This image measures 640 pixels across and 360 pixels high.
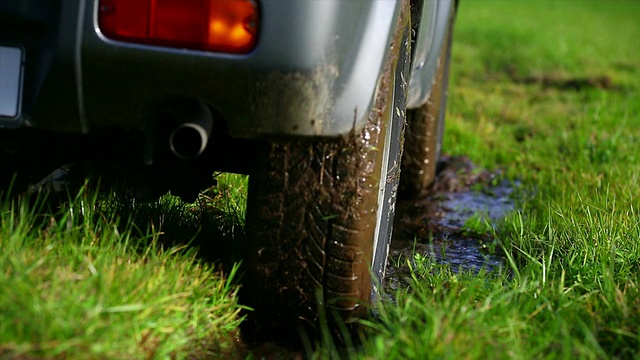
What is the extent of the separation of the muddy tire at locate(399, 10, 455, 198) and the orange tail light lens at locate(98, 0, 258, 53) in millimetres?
2057

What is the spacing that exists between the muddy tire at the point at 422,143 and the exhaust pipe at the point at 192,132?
2058 millimetres

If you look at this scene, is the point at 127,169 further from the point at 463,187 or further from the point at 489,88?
the point at 489,88

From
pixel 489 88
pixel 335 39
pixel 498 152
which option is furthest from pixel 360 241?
pixel 489 88

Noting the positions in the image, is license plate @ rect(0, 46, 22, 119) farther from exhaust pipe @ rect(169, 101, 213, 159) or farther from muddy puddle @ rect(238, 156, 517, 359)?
muddy puddle @ rect(238, 156, 517, 359)

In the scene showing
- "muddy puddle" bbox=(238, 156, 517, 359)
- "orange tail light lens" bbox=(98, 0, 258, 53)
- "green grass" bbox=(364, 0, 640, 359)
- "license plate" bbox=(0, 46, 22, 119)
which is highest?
"orange tail light lens" bbox=(98, 0, 258, 53)

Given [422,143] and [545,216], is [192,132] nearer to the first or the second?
[545,216]

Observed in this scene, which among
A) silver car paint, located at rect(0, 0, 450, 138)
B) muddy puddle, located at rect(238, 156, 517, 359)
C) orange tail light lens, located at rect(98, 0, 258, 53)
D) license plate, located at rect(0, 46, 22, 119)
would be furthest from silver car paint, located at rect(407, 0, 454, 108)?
license plate, located at rect(0, 46, 22, 119)

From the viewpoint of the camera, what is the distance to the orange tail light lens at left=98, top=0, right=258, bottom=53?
203 cm

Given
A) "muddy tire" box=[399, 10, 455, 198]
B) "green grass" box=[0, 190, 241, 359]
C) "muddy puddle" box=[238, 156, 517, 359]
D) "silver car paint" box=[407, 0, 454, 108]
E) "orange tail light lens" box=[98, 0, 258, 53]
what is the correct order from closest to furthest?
"green grass" box=[0, 190, 241, 359]
"orange tail light lens" box=[98, 0, 258, 53]
"muddy puddle" box=[238, 156, 517, 359]
"silver car paint" box=[407, 0, 454, 108]
"muddy tire" box=[399, 10, 455, 198]

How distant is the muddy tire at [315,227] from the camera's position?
89.4 inches

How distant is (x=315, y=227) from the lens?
2.29 metres

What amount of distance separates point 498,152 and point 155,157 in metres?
3.20

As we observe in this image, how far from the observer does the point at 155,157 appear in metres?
2.29

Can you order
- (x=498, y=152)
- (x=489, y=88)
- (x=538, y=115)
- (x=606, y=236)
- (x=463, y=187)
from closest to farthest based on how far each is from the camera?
1. (x=606, y=236)
2. (x=463, y=187)
3. (x=498, y=152)
4. (x=538, y=115)
5. (x=489, y=88)
